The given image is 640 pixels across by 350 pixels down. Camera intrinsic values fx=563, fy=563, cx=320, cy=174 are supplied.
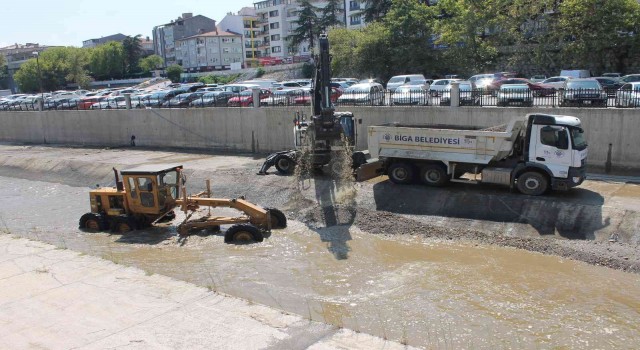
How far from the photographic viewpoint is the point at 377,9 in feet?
199

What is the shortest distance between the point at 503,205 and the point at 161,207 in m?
9.93

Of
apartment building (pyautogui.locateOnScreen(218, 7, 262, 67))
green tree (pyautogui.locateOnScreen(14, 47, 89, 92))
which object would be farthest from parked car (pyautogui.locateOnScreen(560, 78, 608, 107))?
apartment building (pyautogui.locateOnScreen(218, 7, 262, 67))

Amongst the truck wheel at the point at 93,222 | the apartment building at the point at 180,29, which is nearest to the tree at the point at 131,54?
the apartment building at the point at 180,29

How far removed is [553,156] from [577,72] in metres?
22.9

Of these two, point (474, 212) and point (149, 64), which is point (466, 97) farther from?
point (149, 64)

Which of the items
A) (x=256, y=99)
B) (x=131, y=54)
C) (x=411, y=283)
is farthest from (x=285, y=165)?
(x=131, y=54)

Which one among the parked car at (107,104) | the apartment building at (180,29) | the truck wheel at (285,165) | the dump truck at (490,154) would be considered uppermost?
the apartment building at (180,29)

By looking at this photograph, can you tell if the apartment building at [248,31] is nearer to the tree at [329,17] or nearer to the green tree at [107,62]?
the green tree at [107,62]

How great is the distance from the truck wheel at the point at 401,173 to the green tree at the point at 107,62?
94.2 meters

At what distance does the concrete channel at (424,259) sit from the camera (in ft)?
33.2

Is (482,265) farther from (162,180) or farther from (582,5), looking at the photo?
(582,5)

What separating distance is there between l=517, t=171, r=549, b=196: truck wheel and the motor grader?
7.15 metres

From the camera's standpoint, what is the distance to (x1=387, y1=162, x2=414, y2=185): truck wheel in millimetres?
18672

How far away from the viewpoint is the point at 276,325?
29.9 feet
